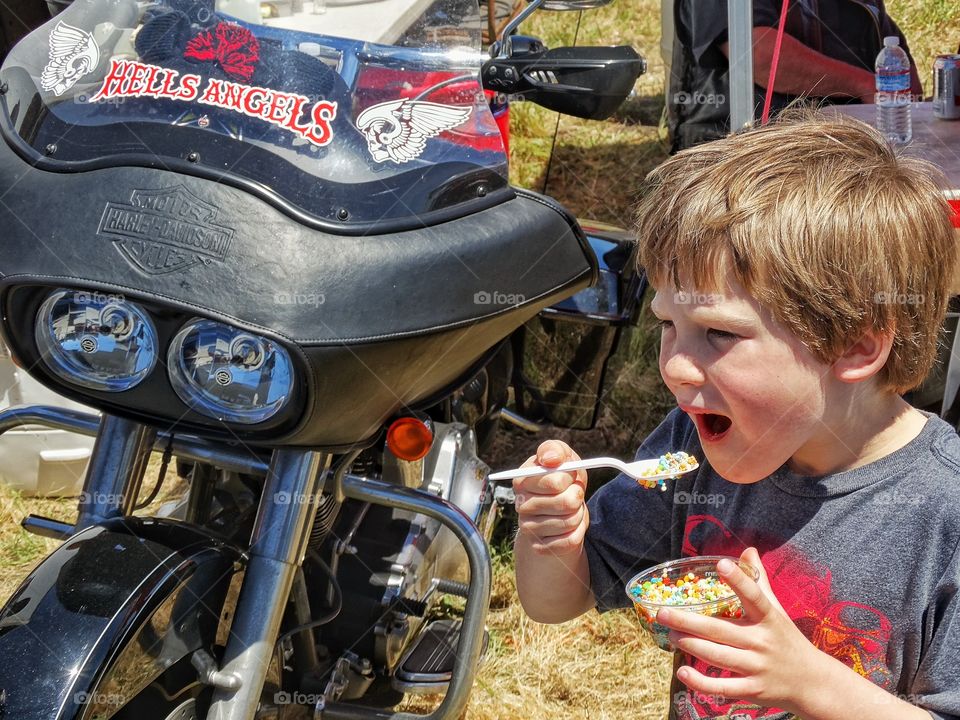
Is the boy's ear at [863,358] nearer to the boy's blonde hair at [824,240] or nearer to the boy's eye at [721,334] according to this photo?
the boy's blonde hair at [824,240]

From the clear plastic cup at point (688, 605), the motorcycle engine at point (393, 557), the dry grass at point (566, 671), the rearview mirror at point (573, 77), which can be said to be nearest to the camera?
the clear plastic cup at point (688, 605)

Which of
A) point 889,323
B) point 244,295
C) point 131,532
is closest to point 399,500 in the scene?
point 131,532

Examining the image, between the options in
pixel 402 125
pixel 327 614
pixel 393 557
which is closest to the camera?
pixel 402 125

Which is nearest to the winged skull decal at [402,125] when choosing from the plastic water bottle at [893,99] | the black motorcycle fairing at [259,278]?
the black motorcycle fairing at [259,278]

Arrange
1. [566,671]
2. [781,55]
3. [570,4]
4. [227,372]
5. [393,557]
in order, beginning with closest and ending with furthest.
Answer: [227,372]
[570,4]
[393,557]
[566,671]
[781,55]

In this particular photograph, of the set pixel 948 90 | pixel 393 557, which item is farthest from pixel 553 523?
pixel 948 90

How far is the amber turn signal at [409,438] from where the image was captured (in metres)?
1.83

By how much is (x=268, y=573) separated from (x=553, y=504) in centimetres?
57

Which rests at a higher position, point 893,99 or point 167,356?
point 893,99

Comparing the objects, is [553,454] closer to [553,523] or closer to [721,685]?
[553,523]

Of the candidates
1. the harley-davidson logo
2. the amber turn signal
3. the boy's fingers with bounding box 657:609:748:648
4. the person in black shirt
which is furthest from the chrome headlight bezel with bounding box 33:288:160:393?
the person in black shirt

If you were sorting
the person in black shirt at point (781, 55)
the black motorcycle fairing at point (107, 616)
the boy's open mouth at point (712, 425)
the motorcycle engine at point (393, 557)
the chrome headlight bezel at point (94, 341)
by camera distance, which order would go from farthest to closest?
the person in black shirt at point (781, 55) < the motorcycle engine at point (393, 557) < the chrome headlight bezel at point (94, 341) < the black motorcycle fairing at point (107, 616) < the boy's open mouth at point (712, 425)

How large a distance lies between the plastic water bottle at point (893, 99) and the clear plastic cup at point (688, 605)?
2.30 meters

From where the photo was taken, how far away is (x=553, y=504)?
4.38ft
